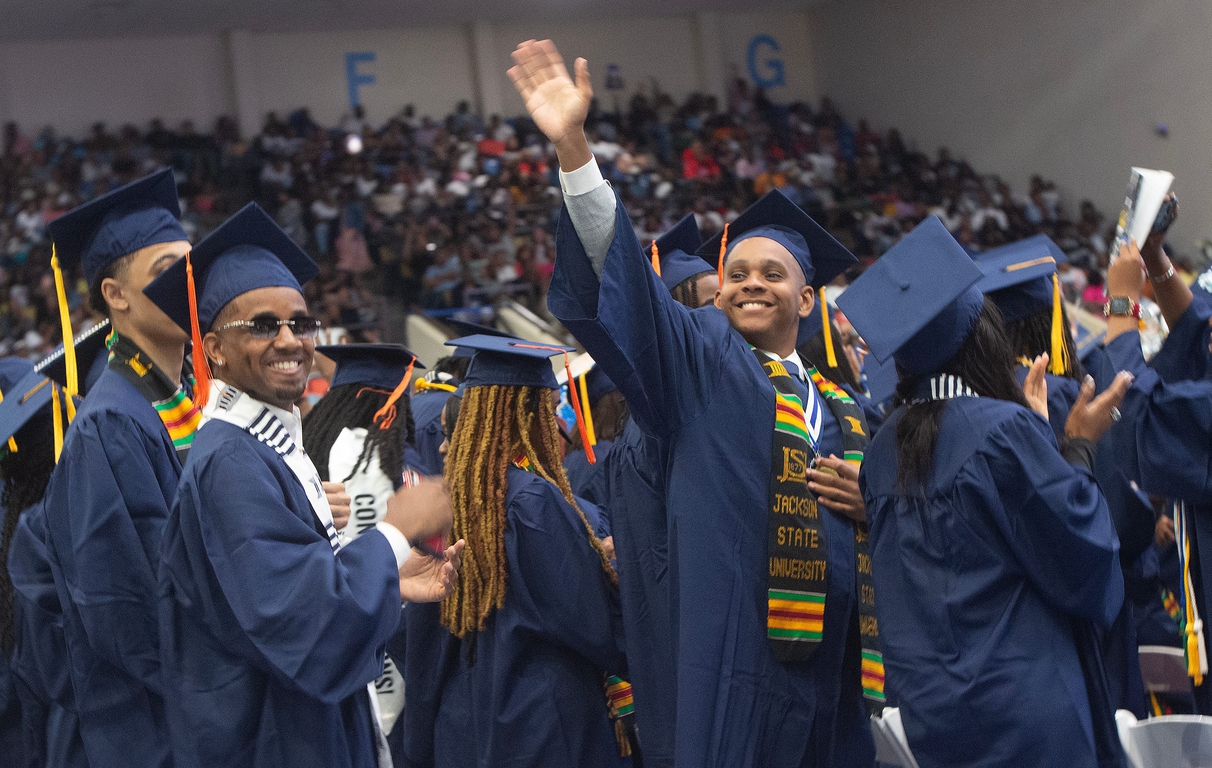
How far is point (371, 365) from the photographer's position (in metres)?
4.41

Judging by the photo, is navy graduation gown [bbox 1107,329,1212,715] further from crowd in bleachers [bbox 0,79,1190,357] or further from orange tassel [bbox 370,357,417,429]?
crowd in bleachers [bbox 0,79,1190,357]

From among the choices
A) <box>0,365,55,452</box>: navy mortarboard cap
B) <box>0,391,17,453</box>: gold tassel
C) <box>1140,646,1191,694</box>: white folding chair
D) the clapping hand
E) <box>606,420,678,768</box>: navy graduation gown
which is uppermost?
<box>0,365,55,452</box>: navy mortarboard cap

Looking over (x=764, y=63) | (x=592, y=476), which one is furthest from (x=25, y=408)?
(x=764, y=63)

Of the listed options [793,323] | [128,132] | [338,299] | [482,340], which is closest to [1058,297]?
[793,323]

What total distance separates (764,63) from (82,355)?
2012cm

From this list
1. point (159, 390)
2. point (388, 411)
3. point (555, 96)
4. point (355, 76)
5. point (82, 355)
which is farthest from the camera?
point (355, 76)

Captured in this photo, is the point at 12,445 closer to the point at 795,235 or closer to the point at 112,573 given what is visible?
the point at 112,573

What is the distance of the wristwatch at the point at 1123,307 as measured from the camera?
11.3 feet

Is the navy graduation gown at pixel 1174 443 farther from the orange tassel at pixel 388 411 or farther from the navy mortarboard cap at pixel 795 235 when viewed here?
the orange tassel at pixel 388 411

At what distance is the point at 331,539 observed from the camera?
2.60 m

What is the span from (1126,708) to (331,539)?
2.39 metres

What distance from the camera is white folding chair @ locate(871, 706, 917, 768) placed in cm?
285

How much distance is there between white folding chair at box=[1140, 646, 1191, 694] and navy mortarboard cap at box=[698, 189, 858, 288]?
1.62 m

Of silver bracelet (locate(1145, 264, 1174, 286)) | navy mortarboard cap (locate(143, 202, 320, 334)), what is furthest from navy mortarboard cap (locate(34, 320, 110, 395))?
silver bracelet (locate(1145, 264, 1174, 286))
